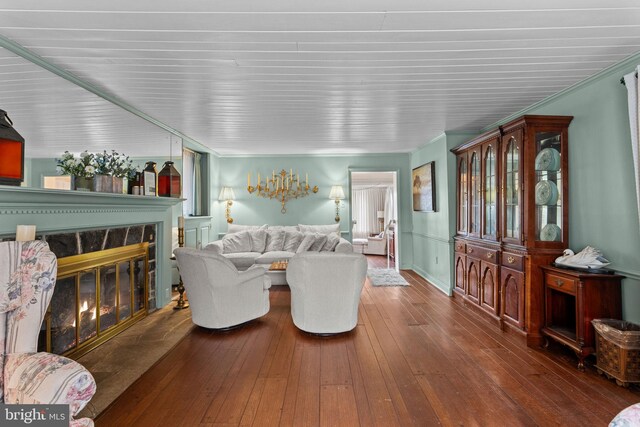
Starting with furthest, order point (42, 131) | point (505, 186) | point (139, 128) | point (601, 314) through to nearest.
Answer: point (139, 128) → point (505, 186) → point (601, 314) → point (42, 131)

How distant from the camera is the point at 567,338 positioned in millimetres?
2748

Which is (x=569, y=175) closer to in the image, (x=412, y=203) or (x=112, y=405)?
(x=412, y=203)

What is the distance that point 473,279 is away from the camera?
4160mm

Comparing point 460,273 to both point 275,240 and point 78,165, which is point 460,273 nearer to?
point 275,240

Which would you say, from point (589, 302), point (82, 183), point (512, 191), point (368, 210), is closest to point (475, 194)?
point (512, 191)

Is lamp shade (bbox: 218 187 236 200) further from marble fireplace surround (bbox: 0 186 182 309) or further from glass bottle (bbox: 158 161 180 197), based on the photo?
glass bottle (bbox: 158 161 180 197)

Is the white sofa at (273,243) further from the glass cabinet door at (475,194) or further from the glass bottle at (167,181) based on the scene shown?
the glass cabinet door at (475,194)

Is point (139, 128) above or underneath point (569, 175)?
above

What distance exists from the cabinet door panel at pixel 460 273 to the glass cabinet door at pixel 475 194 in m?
0.43

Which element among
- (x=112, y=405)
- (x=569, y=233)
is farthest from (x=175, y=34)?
(x=569, y=233)

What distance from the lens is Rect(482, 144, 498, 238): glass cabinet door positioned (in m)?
3.76

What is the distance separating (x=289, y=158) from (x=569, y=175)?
4814 mm

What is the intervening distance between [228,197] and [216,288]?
346cm

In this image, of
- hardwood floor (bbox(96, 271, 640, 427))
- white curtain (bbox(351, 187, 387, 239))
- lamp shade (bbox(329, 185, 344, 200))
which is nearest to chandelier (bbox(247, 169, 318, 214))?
lamp shade (bbox(329, 185, 344, 200))
